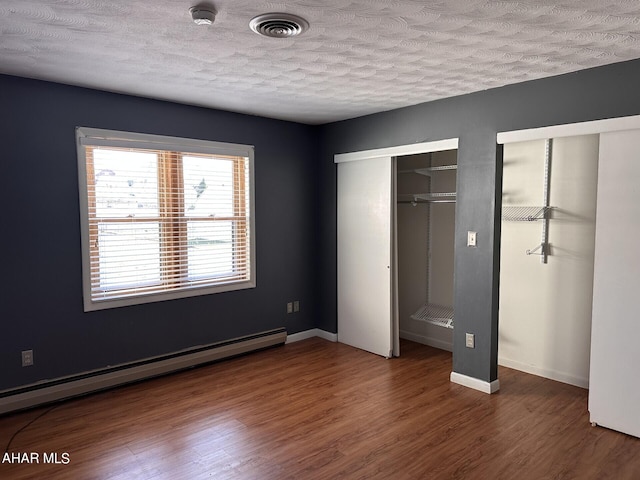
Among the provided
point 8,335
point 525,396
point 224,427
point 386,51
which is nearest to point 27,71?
point 8,335

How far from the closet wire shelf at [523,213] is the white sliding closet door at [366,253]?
103 cm

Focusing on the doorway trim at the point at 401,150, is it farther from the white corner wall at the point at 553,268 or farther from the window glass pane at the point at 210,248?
the window glass pane at the point at 210,248

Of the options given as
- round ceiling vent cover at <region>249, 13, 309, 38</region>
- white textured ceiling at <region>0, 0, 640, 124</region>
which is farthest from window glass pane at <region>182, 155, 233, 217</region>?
round ceiling vent cover at <region>249, 13, 309, 38</region>

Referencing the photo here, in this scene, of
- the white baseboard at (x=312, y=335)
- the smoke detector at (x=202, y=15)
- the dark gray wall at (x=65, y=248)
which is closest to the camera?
the smoke detector at (x=202, y=15)

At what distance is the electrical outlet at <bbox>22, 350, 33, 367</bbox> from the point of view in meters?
3.24

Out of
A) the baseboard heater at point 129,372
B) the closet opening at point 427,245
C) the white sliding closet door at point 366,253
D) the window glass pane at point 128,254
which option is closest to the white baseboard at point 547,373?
the closet opening at point 427,245

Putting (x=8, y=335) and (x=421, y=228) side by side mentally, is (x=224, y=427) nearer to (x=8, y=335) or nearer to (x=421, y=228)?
(x=8, y=335)

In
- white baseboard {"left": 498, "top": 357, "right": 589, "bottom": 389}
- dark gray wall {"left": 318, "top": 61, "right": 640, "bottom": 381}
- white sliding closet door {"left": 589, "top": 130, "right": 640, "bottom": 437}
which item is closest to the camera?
white sliding closet door {"left": 589, "top": 130, "right": 640, "bottom": 437}

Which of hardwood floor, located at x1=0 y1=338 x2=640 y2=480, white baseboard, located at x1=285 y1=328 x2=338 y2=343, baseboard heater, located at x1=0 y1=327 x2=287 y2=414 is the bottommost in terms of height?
hardwood floor, located at x1=0 y1=338 x2=640 y2=480

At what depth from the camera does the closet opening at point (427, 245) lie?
4496mm

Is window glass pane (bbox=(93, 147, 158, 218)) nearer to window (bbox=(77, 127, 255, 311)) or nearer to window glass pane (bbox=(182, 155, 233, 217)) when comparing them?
window (bbox=(77, 127, 255, 311))

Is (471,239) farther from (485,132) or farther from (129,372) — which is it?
(129,372)

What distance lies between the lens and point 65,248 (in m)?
3.39

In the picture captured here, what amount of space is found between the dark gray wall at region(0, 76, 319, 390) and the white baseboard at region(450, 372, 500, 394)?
6.62 ft
